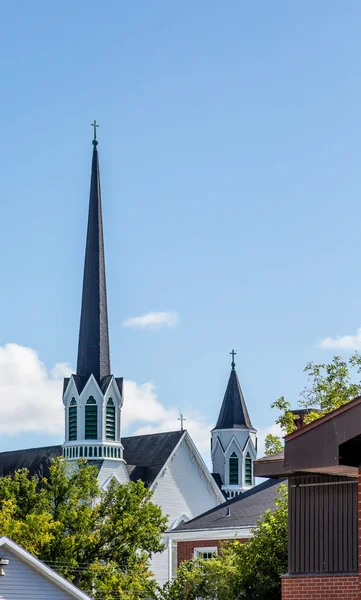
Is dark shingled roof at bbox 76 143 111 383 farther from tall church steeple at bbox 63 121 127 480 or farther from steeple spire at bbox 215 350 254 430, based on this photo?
steeple spire at bbox 215 350 254 430

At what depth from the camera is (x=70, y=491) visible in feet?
171

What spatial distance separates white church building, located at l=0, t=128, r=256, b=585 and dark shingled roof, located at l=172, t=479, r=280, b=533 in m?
17.5

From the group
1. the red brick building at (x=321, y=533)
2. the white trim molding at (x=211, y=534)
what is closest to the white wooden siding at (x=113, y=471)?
the white trim molding at (x=211, y=534)

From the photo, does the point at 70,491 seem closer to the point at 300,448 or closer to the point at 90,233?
the point at 90,233

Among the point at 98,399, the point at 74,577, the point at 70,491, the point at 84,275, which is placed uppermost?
the point at 84,275

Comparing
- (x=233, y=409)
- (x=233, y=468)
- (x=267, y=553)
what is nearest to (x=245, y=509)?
(x=267, y=553)

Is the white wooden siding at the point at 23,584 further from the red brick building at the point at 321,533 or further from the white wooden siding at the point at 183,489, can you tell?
the white wooden siding at the point at 183,489

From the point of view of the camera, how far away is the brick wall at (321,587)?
16277 mm

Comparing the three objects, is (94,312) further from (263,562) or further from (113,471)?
(263,562)

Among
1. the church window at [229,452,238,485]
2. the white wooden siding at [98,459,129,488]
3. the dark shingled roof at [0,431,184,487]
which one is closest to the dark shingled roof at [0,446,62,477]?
the dark shingled roof at [0,431,184,487]

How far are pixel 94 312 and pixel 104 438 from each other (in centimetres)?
801

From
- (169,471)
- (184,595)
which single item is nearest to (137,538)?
(184,595)

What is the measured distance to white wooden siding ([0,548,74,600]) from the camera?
93.2ft

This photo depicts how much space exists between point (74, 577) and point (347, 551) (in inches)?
1283
